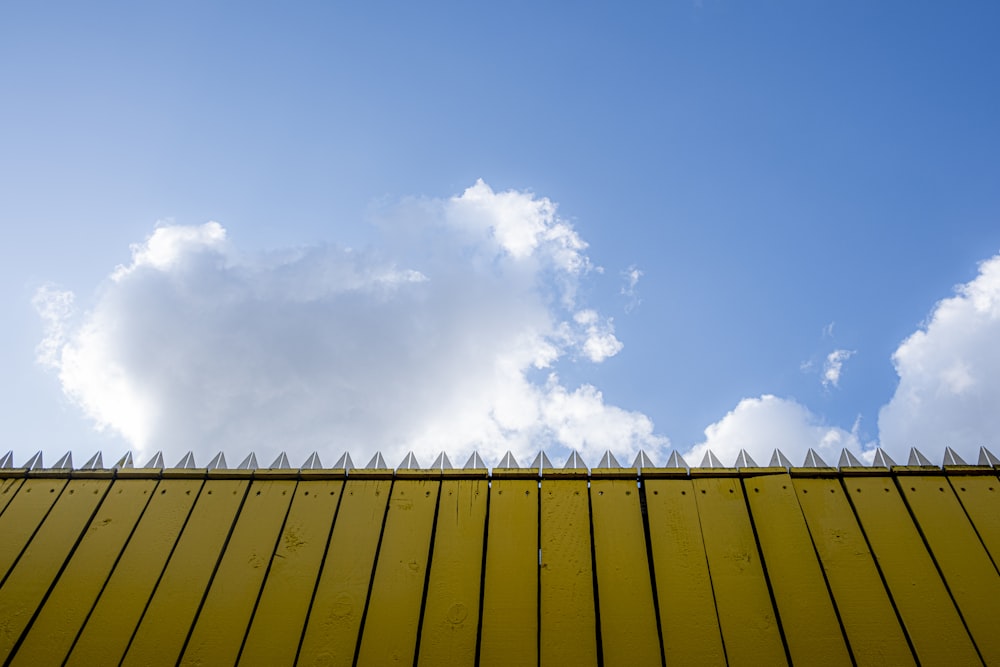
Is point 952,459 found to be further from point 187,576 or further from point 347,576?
point 187,576

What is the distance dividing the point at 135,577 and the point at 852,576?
4.86m

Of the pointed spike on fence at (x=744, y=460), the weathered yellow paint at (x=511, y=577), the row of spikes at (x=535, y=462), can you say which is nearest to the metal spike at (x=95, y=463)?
the row of spikes at (x=535, y=462)

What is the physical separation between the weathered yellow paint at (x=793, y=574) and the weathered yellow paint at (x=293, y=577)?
3.06 metres

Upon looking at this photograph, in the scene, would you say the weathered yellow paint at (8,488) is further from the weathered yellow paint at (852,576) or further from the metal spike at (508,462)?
the weathered yellow paint at (852,576)

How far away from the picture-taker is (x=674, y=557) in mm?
4059

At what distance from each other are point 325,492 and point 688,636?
284 cm

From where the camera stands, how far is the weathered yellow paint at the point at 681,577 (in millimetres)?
3572

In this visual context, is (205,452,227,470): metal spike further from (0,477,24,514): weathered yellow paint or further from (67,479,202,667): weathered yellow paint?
(0,477,24,514): weathered yellow paint

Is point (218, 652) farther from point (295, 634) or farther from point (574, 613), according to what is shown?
point (574, 613)

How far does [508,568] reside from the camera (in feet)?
13.3

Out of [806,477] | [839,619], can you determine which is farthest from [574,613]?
[806,477]

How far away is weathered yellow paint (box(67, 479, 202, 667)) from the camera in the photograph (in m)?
3.80

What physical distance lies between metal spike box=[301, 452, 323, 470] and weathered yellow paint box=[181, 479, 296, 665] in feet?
0.61

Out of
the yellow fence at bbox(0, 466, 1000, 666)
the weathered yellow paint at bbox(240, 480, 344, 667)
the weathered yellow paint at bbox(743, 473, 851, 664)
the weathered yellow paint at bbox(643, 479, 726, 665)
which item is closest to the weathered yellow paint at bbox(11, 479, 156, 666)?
the yellow fence at bbox(0, 466, 1000, 666)
